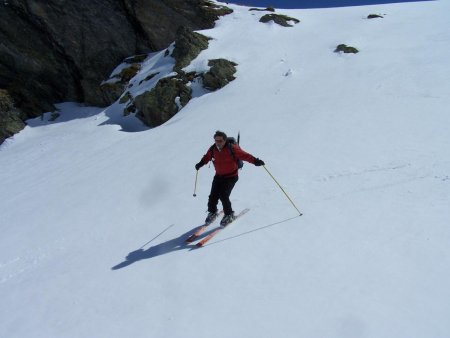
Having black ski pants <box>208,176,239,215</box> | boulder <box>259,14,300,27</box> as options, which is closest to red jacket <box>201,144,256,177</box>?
black ski pants <box>208,176,239,215</box>

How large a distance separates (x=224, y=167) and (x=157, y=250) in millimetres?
2181

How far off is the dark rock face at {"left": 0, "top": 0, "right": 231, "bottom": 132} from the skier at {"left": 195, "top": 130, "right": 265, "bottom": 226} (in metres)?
23.1

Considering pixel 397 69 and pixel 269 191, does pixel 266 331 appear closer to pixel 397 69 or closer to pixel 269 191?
pixel 269 191

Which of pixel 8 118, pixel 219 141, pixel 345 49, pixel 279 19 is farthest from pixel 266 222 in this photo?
pixel 279 19

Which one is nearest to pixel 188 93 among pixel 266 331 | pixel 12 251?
pixel 12 251

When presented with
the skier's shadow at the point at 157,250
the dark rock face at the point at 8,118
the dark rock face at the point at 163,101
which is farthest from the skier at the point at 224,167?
the dark rock face at the point at 8,118

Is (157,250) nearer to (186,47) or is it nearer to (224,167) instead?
(224,167)

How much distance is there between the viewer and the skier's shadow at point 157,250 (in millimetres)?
7359

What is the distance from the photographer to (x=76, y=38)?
31.6 metres

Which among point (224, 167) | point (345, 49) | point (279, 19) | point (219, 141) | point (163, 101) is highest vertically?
point (219, 141)

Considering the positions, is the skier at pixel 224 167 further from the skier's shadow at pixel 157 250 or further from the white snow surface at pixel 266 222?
the skier's shadow at pixel 157 250

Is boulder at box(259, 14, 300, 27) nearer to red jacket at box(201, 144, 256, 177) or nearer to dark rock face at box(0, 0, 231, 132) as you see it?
dark rock face at box(0, 0, 231, 132)

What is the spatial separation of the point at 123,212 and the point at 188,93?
13839 millimetres

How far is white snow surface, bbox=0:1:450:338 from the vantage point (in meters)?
5.09
